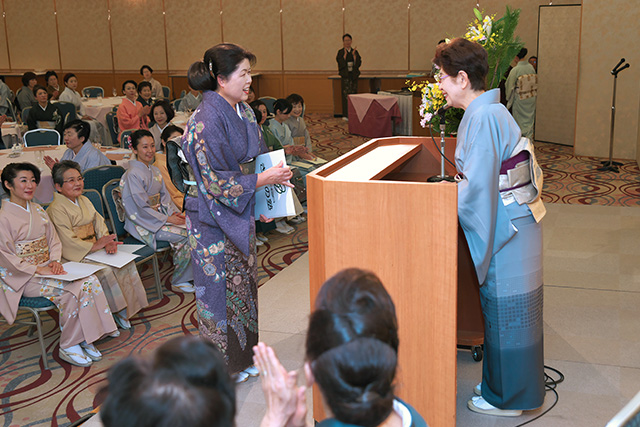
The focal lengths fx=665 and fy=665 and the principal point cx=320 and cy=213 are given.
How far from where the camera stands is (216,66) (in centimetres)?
293

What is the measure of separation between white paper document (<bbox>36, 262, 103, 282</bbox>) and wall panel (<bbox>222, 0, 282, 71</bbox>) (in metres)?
10.9

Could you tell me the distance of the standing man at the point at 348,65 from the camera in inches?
493

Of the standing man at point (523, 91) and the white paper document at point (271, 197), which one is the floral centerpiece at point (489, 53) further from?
the standing man at point (523, 91)

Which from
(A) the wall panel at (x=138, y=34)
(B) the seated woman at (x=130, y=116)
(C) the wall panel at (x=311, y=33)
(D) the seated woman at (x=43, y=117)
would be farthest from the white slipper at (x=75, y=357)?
(A) the wall panel at (x=138, y=34)

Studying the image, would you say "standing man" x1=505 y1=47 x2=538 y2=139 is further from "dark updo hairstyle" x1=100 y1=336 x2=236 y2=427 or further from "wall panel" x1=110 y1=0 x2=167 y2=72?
"dark updo hairstyle" x1=100 y1=336 x2=236 y2=427

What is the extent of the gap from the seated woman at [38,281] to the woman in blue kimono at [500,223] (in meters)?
2.11

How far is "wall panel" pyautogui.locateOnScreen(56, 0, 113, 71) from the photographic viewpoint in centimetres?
1491

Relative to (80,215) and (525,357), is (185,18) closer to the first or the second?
(80,215)

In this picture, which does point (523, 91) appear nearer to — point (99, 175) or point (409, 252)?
point (99, 175)

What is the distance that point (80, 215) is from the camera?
401 cm

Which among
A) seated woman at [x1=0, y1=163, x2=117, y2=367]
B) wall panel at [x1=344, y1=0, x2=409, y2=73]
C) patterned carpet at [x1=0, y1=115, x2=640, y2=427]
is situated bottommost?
patterned carpet at [x1=0, y1=115, x2=640, y2=427]

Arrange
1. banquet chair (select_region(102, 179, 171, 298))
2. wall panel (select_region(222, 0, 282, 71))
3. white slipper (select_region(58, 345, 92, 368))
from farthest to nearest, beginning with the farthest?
1. wall panel (select_region(222, 0, 282, 71))
2. banquet chair (select_region(102, 179, 171, 298))
3. white slipper (select_region(58, 345, 92, 368))

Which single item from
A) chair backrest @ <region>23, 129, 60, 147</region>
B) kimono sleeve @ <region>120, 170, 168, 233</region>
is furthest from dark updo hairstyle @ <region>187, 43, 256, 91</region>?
chair backrest @ <region>23, 129, 60, 147</region>

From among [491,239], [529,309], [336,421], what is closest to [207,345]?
[336,421]
